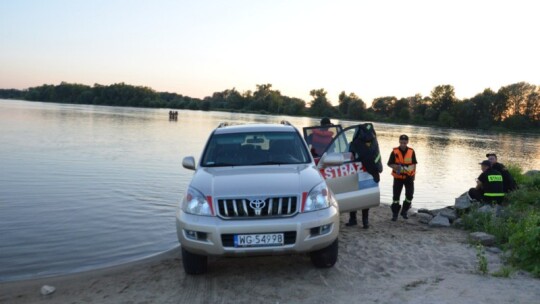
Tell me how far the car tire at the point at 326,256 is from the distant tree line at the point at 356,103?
348 feet

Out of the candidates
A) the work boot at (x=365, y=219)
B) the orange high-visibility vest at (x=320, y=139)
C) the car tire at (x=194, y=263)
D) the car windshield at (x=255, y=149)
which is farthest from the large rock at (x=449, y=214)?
the car tire at (x=194, y=263)

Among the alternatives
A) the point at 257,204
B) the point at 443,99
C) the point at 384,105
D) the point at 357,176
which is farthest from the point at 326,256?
the point at 384,105

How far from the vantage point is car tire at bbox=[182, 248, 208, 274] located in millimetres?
5449

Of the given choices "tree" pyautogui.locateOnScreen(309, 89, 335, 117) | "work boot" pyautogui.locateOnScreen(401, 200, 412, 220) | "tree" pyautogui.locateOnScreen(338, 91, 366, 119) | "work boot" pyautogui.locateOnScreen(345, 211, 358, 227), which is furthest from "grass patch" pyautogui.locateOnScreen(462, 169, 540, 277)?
"tree" pyautogui.locateOnScreen(309, 89, 335, 117)

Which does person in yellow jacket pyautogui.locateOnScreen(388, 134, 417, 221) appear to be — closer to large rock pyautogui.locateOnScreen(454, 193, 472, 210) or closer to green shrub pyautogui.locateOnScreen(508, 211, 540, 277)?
large rock pyautogui.locateOnScreen(454, 193, 472, 210)

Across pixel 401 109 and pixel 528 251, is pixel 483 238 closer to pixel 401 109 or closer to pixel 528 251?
pixel 528 251

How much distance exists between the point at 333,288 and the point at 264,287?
2.73 ft

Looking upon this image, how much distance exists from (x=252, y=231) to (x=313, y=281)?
47.3 inches

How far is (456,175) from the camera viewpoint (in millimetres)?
20922

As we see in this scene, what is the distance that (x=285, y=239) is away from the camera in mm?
4820

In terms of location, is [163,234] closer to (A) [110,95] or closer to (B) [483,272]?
(B) [483,272]

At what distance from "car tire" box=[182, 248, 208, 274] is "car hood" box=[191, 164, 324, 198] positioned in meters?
0.94

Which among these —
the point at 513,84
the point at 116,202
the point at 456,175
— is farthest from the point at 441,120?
the point at 116,202

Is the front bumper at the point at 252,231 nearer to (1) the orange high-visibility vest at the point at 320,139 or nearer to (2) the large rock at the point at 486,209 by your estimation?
(1) the orange high-visibility vest at the point at 320,139
